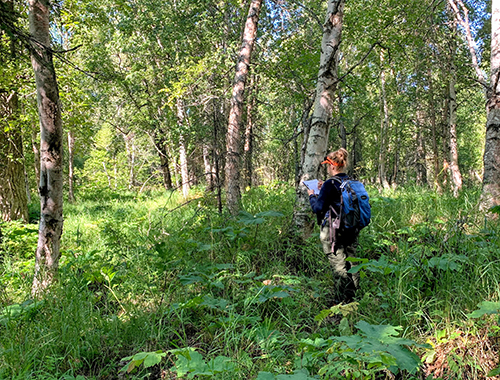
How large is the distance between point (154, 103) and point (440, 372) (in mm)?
15080

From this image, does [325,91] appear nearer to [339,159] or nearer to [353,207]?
[339,159]

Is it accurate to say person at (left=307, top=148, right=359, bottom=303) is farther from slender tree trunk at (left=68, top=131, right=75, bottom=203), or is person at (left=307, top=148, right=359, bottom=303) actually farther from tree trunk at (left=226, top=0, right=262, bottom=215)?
slender tree trunk at (left=68, top=131, right=75, bottom=203)

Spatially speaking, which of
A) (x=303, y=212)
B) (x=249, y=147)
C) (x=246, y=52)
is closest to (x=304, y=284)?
(x=303, y=212)

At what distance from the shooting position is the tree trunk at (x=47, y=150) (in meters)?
3.50

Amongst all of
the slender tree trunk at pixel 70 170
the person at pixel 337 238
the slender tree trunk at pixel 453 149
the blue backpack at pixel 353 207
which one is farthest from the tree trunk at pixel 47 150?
the slender tree trunk at pixel 453 149

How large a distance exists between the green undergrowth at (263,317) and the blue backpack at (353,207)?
447mm

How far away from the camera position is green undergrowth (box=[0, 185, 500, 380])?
1.97 m

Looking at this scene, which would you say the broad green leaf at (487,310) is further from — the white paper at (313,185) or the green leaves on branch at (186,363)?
the white paper at (313,185)

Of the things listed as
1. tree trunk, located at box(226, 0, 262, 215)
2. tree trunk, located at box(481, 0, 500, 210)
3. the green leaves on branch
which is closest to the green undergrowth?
the green leaves on branch

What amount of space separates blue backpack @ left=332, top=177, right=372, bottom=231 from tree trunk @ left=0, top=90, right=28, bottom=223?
25.1 ft

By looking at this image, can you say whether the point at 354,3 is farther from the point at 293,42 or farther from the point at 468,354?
the point at 468,354

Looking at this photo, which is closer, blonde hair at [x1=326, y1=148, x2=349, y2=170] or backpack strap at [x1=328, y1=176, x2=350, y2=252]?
backpack strap at [x1=328, y1=176, x2=350, y2=252]

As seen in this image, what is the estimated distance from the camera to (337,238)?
320 cm

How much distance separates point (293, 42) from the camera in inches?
300
